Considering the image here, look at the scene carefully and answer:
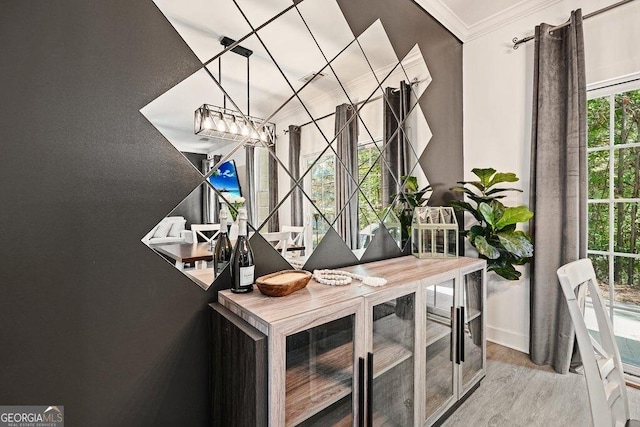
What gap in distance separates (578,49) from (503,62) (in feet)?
1.78

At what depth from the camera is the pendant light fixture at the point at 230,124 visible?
1241mm

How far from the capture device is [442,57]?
2568 millimetres

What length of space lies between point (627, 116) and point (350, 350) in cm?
262

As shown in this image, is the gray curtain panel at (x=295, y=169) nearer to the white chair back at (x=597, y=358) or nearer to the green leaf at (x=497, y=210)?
the white chair back at (x=597, y=358)

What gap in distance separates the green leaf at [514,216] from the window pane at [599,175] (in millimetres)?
601

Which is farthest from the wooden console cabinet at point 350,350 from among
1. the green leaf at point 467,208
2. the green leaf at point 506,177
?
the green leaf at point 506,177

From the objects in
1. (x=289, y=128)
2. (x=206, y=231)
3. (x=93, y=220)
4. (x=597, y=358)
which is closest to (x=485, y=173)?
(x=597, y=358)

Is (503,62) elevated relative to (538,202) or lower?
elevated

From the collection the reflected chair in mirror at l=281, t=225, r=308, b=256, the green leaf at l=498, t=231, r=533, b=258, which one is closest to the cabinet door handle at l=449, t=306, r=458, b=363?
the green leaf at l=498, t=231, r=533, b=258

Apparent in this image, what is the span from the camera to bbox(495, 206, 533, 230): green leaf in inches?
82.9

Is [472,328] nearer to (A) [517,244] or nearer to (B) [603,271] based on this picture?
(A) [517,244]

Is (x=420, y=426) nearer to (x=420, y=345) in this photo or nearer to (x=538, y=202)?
(x=420, y=345)

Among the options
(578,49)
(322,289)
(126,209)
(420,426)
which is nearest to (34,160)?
(126,209)

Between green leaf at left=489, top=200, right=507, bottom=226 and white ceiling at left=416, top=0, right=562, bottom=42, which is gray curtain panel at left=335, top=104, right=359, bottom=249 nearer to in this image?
green leaf at left=489, top=200, right=507, bottom=226
